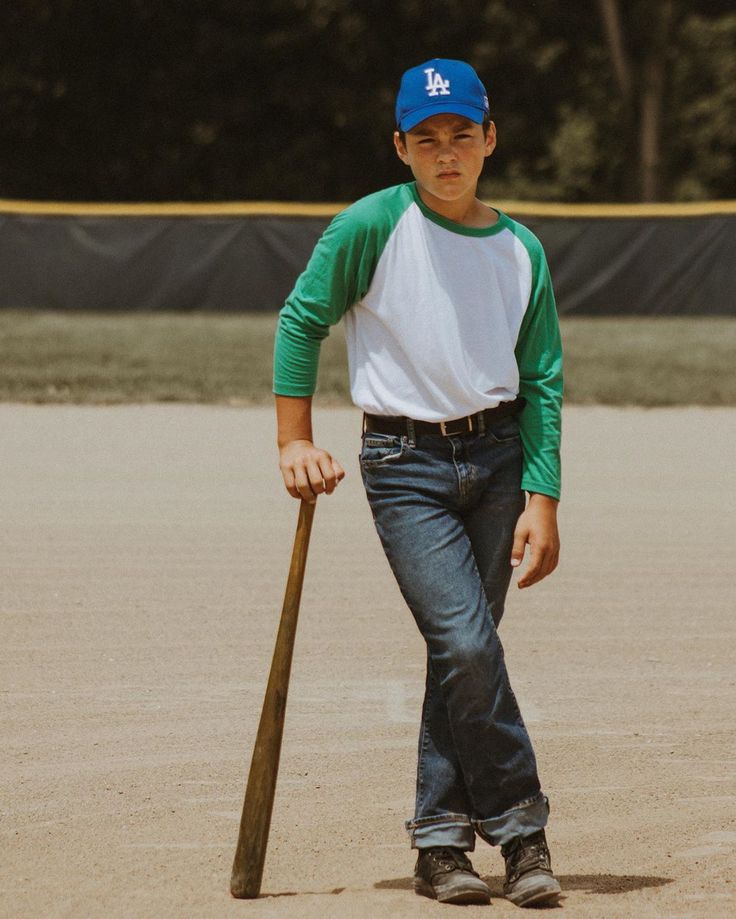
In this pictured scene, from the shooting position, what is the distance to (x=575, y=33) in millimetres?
34906

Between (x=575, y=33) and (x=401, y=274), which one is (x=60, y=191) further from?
(x=401, y=274)

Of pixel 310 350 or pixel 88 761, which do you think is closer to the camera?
pixel 310 350

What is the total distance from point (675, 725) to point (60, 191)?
1168 inches

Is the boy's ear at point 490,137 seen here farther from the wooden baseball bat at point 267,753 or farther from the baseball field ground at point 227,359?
the baseball field ground at point 227,359

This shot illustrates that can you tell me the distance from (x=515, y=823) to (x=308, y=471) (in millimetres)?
825

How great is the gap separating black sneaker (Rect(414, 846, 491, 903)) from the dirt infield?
1.9 inches

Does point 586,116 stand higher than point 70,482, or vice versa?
point 586,116

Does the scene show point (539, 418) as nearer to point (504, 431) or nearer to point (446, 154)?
point (504, 431)

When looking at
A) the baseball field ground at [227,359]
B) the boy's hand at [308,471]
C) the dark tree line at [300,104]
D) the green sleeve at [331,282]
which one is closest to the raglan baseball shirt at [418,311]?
the green sleeve at [331,282]

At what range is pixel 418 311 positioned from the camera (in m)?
3.08

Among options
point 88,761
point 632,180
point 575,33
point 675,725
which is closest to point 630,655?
point 675,725

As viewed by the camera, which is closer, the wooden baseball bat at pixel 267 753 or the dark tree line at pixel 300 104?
the wooden baseball bat at pixel 267 753

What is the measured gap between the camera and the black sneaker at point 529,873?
312 centimetres

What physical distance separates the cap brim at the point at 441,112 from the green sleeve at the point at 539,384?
0.26m
